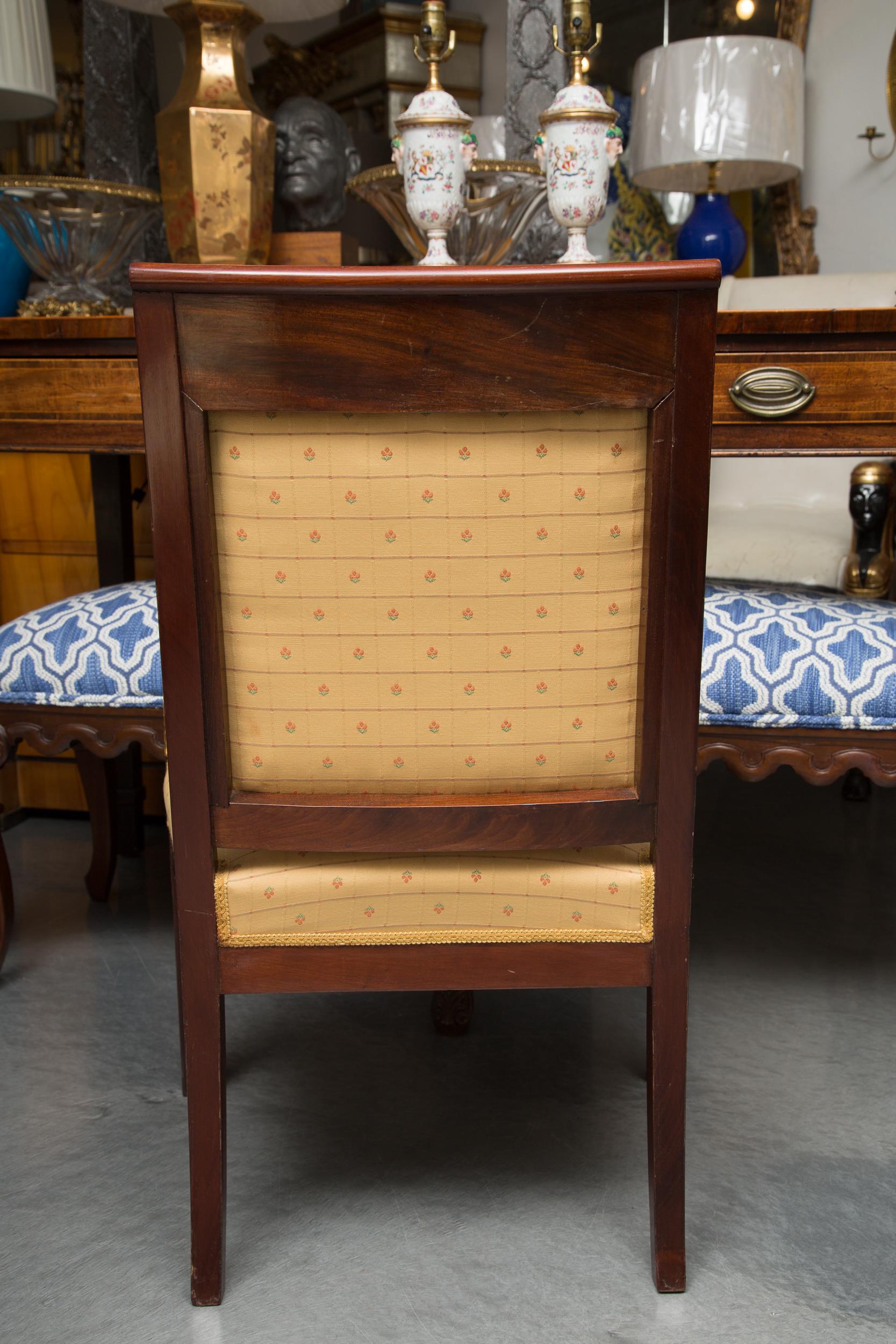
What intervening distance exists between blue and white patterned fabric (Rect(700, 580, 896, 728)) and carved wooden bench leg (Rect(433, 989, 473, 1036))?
0.47 m

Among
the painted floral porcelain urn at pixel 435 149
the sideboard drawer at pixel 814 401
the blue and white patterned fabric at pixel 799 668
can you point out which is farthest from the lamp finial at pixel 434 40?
the blue and white patterned fabric at pixel 799 668

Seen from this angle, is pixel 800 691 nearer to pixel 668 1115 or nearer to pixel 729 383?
pixel 729 383

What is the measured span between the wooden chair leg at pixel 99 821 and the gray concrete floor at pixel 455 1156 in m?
0.09

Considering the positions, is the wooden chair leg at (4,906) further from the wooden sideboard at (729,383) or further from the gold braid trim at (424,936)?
the gold braid trim at (424,936)

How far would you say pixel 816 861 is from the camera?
6.38 ft

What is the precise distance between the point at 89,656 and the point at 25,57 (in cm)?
112

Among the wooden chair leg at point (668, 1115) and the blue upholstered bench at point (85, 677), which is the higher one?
the blue upholstered bench at point (85, 677)

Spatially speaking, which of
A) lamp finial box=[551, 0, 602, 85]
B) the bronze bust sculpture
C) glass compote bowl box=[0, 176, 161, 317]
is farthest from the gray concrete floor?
lamp finial box=[551, 0, 602, 85]

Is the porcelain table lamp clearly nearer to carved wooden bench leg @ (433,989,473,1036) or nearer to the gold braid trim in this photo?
carved wooden bench leg @ (433,989,473,1036)

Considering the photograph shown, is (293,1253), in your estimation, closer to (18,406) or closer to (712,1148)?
(712,1148)

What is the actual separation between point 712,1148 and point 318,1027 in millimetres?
501

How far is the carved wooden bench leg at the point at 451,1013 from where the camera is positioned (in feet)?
4.46

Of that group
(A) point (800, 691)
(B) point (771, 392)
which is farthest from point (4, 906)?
(B) point (771, 392)

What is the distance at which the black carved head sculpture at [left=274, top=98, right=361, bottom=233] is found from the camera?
1.88 meters
